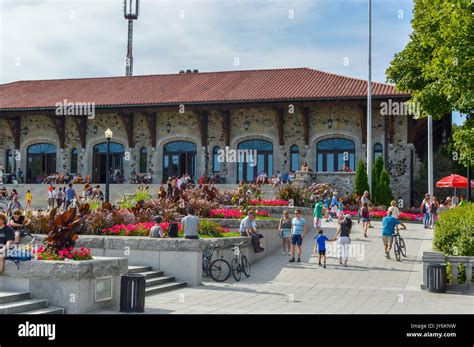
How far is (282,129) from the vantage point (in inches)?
1385

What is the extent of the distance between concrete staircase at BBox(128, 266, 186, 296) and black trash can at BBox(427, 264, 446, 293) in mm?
5726

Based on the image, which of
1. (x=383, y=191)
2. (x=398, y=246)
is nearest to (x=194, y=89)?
(x=383, y=191)

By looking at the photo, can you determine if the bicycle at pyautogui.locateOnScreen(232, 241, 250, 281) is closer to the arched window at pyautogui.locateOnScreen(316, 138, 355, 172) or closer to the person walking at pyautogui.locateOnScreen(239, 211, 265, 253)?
the person walking at pyautogui.locateOnScreen(239, 211, 265, 253)

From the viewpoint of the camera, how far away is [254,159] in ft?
118

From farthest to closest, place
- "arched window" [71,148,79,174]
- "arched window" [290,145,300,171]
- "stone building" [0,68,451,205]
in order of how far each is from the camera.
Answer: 1. "arched window" [71,148,79,174]
2. "arched window" [290,145,300,171]
3. "stone building" [0,68,451,205]

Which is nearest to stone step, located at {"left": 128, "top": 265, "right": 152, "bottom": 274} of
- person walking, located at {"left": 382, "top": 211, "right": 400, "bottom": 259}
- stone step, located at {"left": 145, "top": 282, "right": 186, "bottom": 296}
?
stone step, located at {"left": 145, "top": 282, "right": 186, "bottom": 296}

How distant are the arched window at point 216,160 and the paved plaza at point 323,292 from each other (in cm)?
1711

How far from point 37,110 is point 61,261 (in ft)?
95.7

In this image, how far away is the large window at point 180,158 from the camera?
37.3 meters

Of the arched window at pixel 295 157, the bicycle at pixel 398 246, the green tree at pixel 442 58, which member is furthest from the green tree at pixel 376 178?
the bicycle at pixel 398 246

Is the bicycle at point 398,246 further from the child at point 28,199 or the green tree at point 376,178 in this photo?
the child at point 28,199

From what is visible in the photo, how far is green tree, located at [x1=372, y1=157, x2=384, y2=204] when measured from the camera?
29.8 meters

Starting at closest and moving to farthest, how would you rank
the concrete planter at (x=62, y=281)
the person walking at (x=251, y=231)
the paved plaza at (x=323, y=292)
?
the concrete planter at (x=62, y=281)
the paved plaza at (x=323, y=292)
the person walking at (x=251, y=231)
